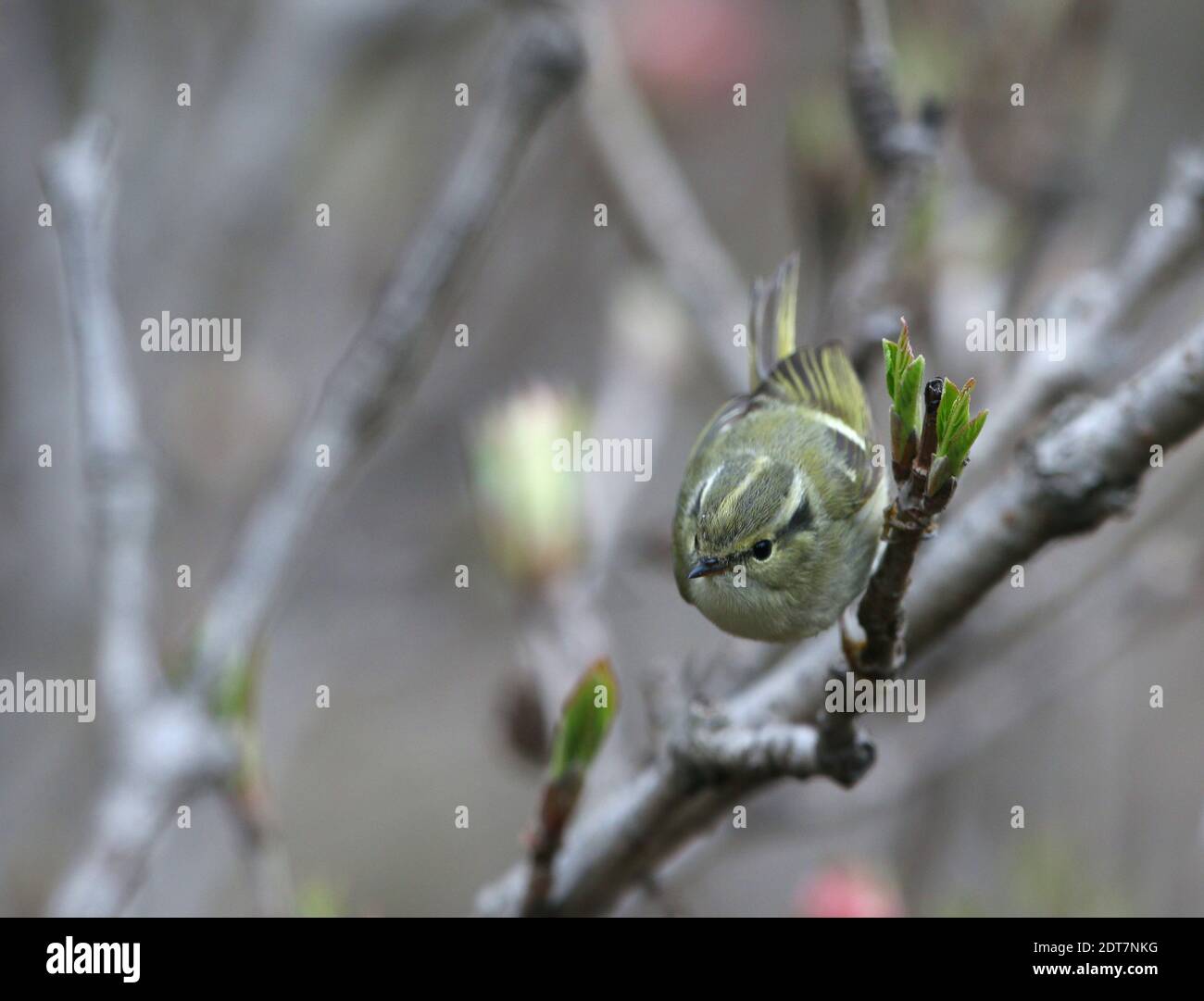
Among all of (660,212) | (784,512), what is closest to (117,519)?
(784,512)

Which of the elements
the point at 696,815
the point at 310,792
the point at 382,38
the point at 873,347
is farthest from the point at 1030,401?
the point at 310,792

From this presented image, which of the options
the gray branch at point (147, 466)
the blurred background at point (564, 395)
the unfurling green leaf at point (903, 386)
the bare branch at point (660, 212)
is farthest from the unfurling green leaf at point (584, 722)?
the bare branch at point (660, 212)

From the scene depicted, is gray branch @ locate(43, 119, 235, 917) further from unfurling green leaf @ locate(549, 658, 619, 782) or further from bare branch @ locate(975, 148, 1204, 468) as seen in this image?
bare branch @ locate(975, 148, 1204, 468)

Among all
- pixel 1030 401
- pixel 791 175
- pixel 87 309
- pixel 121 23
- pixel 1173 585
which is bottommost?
pixel 1173 585

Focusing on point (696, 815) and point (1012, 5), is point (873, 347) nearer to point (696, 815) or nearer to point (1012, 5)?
point (696, 815)

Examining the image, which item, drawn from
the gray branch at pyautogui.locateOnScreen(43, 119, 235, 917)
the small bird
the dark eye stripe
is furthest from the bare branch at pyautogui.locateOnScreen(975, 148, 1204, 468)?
the gray branch at pyautogui.locateOnScreen(43, 119, 235, 917)

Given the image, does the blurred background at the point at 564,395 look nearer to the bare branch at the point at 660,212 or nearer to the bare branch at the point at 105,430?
the bare branch at the point at 660,212
